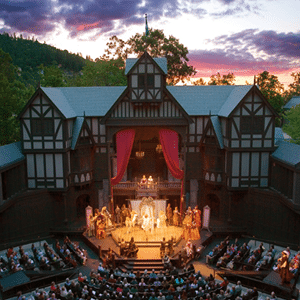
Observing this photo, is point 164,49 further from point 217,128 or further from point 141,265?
point 141,265

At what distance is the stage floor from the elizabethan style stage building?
2.87m

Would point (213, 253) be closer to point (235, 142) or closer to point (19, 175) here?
point (235, 142)

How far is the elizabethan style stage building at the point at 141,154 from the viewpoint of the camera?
2605 centimetres

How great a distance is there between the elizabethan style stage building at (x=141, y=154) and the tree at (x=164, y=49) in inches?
693

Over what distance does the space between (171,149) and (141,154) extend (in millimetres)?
2986

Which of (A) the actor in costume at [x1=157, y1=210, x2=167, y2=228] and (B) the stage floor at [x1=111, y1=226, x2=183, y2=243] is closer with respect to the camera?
(B) the stage floor at [x1=111, y1=226, x2=183, y2=243]

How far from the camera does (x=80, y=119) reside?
28688 millimetres

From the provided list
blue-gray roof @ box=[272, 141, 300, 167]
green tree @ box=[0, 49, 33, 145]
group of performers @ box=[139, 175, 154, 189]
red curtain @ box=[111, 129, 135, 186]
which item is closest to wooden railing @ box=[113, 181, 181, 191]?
group of performers @ box=[139, 175, 154, 189]

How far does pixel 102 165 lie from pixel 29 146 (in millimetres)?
6950

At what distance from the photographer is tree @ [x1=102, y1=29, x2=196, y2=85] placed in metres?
46.2

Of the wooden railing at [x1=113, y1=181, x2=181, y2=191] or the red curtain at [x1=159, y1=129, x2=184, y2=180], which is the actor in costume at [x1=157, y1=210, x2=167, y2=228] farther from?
the red curtain at [x1=159, y1=129, x2=184, y2=180]

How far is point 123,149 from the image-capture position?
29562mm

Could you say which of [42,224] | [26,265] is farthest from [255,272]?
[42,224]

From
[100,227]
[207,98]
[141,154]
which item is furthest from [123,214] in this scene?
[207,98]
